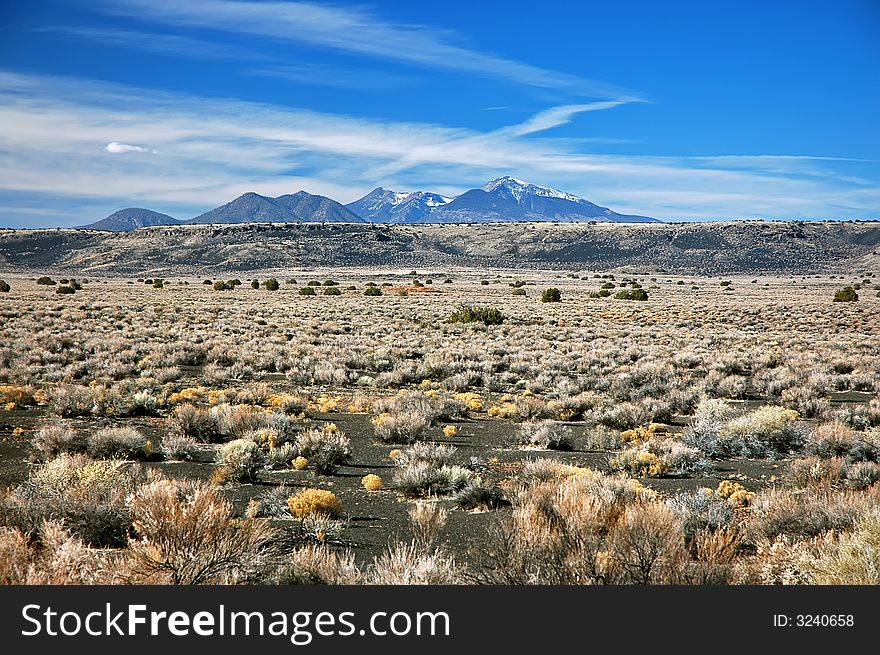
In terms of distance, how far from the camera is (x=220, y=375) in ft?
55.0

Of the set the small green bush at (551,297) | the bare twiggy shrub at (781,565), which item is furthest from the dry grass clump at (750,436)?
the small green bush at (551,297)

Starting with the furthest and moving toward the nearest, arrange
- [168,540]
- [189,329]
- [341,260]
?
[341,260], [189,329], [168,540]

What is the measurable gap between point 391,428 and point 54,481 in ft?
17.6

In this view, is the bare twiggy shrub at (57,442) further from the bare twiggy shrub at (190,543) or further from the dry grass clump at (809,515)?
the dry grass clump at (809,515)

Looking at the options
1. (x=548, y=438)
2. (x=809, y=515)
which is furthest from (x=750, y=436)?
(x=809, y=515)

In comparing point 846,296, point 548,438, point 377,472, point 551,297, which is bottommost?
point 377,472

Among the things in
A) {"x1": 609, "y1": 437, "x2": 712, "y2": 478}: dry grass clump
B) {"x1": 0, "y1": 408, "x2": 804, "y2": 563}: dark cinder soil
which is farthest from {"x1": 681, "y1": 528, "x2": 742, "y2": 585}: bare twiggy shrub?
{"x1": 609, "y1": 437, "x2": 712, "y2": 478}: dry grass clump

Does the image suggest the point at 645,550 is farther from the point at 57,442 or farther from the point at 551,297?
the point at 551,297

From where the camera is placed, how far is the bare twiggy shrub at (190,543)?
4.28 m

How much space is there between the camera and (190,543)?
455cm

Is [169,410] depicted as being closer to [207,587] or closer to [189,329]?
[207,587]

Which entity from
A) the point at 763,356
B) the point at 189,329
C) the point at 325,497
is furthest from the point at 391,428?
the point at 189,329

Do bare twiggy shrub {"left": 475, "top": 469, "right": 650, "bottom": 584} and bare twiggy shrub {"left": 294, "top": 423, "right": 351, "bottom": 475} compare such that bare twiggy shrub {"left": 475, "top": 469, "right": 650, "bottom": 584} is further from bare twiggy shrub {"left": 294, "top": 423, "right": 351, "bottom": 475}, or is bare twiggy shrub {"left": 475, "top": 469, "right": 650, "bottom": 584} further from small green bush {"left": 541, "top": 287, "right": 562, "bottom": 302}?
small green bush {"left": 541, "top": 287, "right": 562, "bottom": 302}

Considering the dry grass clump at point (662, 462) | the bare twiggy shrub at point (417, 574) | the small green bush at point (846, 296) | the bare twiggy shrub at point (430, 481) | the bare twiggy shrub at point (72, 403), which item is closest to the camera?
the bare twiggy shrub at point (417, 574)
